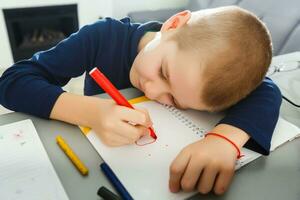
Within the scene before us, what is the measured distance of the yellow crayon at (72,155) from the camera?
387 millimetres

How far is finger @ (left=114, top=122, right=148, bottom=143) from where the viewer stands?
44 cm

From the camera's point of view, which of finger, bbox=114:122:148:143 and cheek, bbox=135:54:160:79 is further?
cheek, bbox=135:54:160:79

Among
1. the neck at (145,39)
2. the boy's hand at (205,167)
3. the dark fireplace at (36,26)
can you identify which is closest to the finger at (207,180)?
the boy's hand at (205,167)

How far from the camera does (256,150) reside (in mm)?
467

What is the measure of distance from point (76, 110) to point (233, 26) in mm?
311

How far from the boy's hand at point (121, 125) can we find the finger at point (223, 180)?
0.13 meters

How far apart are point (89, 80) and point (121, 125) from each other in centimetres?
48

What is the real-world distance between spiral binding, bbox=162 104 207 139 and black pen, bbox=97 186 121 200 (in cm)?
20

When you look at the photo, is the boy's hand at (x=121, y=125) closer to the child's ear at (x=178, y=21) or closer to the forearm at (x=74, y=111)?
the forearm at (x=74, y=111)

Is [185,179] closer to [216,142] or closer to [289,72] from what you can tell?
[216,142]

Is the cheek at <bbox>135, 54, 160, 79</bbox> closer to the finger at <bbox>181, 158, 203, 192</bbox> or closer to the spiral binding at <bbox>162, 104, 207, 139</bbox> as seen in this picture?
the spiral binding at <bbox>162, 104, 207, 139</bbox>

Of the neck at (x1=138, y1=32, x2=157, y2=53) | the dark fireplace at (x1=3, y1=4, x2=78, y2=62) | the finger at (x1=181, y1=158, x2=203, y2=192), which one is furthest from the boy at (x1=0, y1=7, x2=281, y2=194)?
the dark fireplace at (x1=3, y1=4, x2=78, y2=62)

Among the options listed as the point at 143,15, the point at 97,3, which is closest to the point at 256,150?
the point at 143,15

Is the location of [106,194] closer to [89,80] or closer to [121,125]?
[121,125]
